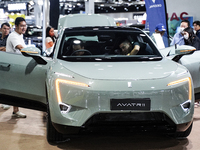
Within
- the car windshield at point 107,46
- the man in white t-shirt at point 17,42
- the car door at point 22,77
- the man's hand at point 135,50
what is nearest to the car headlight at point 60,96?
the car windshield at point 107,46

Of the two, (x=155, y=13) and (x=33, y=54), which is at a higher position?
(x=155, y=13)

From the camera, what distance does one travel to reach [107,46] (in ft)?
15.5

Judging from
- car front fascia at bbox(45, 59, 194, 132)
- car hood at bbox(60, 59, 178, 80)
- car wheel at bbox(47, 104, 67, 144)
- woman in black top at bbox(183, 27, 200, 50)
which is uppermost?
woman in black top at bbox(183, 27, 200, 50)

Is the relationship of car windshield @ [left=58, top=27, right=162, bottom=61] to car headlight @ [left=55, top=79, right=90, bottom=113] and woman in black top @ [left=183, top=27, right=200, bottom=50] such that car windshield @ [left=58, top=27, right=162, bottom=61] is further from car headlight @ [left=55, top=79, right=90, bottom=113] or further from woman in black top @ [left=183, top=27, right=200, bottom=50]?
woman in black top @ [left=183, top=27, right=200, bottom=50]

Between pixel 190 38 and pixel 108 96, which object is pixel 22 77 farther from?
pixel 190 38

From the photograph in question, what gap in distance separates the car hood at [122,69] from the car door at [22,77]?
0.59m

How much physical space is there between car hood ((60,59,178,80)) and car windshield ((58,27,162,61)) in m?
0.23

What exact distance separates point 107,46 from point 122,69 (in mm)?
1041

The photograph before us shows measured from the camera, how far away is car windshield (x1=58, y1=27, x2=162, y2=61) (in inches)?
169

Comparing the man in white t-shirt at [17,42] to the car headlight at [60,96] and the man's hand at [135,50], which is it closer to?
the man's hand at [135,50]

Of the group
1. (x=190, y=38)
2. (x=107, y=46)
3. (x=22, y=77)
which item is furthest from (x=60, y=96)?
(x=190, y=38)

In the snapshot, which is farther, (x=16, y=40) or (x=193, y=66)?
(x=16, y=40)

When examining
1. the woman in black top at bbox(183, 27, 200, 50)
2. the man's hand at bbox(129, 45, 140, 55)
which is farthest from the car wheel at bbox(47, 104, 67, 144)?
the woman in black top at bbox(183, 27, 200, 50)

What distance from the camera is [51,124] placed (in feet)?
12.6
